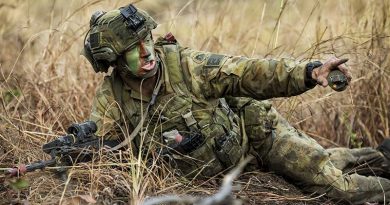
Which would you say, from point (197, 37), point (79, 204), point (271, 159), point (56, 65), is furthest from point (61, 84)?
point (79, 204)

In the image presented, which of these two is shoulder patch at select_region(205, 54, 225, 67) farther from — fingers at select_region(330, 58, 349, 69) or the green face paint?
fingers at select_region(330, 58, 349, 69)

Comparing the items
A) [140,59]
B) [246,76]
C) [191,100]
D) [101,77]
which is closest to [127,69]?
[140,59]

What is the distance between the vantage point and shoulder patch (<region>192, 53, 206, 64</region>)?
440 cm

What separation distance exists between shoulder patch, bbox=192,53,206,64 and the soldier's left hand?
2.70 feet

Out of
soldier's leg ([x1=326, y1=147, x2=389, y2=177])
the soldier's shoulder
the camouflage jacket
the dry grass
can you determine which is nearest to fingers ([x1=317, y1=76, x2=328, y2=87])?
the camouflage jacket

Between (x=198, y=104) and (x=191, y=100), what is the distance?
0.20 ft

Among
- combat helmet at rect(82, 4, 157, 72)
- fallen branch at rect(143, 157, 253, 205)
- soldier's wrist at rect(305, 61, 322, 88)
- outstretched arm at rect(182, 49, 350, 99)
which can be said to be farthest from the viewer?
combat helmet at rect(82, 4, 157, 72)

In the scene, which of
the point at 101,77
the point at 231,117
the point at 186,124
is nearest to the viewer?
the point at 186,124

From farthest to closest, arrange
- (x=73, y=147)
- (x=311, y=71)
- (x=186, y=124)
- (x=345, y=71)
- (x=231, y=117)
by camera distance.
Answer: (x=231, y=117) < (x=186, y=124) < (x=73, y=147) < (x=311, y=71) < (x=345, y=71)

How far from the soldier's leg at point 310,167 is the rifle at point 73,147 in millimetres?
1227

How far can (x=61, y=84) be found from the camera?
19.9 feet

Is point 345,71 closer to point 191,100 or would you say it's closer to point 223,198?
point 191,100

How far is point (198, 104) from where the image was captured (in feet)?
14.4

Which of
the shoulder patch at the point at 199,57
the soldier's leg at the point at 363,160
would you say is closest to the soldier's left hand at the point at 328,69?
the shoulder patch at the point at 199,57
